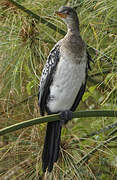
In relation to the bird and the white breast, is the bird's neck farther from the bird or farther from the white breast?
the white breast

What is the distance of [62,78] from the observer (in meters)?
1.84

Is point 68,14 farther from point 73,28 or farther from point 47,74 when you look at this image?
point 47,74

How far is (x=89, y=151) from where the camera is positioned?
5.95ft

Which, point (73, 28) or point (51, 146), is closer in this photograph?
point (51, 146)

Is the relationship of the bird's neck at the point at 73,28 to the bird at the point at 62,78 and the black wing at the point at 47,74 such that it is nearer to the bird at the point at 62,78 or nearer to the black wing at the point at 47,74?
the bird at the point at 62,78

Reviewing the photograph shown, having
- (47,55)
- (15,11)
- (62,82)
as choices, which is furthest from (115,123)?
(15,11)

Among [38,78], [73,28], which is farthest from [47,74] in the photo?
[73,28]

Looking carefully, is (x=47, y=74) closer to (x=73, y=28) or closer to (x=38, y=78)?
(x=38, y=78)

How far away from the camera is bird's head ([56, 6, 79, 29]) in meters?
1.90

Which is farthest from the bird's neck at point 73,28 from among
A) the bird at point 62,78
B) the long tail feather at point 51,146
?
the long tail feather at point 51,146

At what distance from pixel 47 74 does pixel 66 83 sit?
0.12 m

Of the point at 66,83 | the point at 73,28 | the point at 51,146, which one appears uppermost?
the point at 73,28

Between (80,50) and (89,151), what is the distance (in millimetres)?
515

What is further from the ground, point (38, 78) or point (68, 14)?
point (68, 14)
